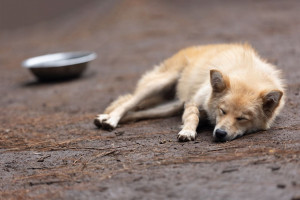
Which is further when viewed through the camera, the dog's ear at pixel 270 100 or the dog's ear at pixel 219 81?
the dog's ear at pixel 219 81

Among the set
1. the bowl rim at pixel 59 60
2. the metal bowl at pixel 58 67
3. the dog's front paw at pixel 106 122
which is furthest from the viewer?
the bowl rim at pixel 59 60

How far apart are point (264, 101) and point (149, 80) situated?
2.12m

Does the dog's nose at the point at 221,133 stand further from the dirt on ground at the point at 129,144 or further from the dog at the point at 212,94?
the dirt on ground at the point at 129,144

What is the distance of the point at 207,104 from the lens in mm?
4523

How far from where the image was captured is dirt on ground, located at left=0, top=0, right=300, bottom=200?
119 inches

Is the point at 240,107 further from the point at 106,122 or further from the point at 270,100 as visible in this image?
the point at 106,122

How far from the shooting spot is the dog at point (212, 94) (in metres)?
4.07

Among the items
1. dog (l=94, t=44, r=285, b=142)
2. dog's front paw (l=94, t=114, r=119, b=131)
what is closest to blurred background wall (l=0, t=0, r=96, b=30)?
dog (l=94, t=44, r=285, b=142)

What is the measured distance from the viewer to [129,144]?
13.9ft

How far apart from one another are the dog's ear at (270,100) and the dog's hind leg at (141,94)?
179cm

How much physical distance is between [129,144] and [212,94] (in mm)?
1082

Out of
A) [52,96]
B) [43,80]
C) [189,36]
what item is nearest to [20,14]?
[189,36]

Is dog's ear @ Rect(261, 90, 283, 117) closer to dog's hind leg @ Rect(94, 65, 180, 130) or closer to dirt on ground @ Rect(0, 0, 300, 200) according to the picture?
dirt on ground @ Rect(0, 0, 300, 200)

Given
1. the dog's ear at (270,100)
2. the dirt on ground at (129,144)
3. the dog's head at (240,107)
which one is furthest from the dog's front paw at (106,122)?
the dog's ear at (270,100)
